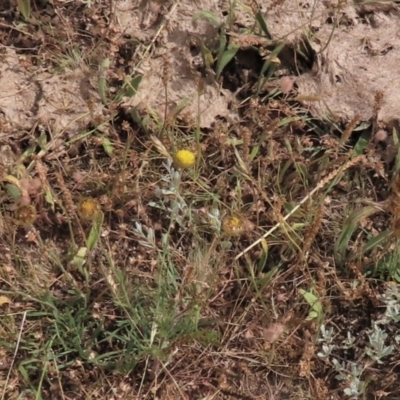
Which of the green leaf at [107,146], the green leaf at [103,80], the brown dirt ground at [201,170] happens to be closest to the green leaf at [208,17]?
the brown dirt ground at [201,170]

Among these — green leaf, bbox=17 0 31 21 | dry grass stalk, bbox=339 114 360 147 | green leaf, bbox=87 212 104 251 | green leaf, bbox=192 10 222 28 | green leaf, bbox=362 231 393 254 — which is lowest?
green leaf, bbox=87 212 104 251

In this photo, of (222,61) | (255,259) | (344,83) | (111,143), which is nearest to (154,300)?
(255,259)

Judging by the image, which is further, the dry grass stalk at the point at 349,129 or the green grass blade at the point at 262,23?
the green grass blade at the point at 262,23

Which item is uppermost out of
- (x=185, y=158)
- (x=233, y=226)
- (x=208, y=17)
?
(x=208, y=17)

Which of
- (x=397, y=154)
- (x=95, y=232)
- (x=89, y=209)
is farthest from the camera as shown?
(x=397, y=154)

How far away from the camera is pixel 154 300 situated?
169cm

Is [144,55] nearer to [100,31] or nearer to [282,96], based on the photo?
[100,31]

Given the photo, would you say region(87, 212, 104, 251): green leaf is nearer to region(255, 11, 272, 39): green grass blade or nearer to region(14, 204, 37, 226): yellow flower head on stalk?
region(14, 204, 37, 226): yellow flower head on stalk

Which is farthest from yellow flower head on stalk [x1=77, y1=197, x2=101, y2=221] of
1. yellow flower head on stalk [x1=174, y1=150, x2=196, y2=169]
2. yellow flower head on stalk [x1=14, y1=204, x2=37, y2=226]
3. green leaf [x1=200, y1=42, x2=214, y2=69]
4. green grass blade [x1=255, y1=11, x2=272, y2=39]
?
green grass blade [x1=255, y1=11, x2=272, y2=39]

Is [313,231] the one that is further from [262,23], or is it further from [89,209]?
[262,23]

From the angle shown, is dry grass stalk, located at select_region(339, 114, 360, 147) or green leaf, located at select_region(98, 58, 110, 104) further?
green leaf, located at select_region(98, 58, 110, 104)

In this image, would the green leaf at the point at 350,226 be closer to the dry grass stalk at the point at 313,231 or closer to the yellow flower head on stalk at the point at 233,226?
the dry grass stalk at the point at 313,231

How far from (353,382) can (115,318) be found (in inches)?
25.0

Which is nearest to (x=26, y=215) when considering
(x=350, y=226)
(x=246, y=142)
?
(x=246, y=142)
